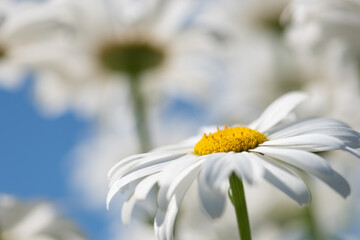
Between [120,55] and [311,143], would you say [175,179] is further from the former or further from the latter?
[120,55]

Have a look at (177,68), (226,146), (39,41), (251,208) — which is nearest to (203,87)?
(177,68)

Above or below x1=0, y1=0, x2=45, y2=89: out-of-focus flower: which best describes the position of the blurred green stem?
below

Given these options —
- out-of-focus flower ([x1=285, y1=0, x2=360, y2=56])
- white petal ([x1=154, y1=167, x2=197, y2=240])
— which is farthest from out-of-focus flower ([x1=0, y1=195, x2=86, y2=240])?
out-of-focus flower ([x1=285, y1=0, x2=360, y2=56])

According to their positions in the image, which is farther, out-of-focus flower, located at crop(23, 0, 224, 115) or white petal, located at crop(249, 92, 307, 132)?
out-of-focus flower, located at crop(23, 0, 224, 115)

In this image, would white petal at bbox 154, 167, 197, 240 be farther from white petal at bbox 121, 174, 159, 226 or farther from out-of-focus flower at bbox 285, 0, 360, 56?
out-of-focus flower at bbox 285, 0, 360, 56

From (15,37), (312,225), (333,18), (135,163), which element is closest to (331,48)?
(333,18)

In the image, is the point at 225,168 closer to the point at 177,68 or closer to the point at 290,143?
the point at 290,143

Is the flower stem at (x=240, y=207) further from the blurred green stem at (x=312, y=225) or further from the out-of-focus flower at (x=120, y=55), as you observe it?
the out-of-focus flower at (x=120, y=55)

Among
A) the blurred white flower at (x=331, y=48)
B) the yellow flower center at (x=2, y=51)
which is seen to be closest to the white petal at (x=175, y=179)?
the blurred white flower at (x=331, y=48)
